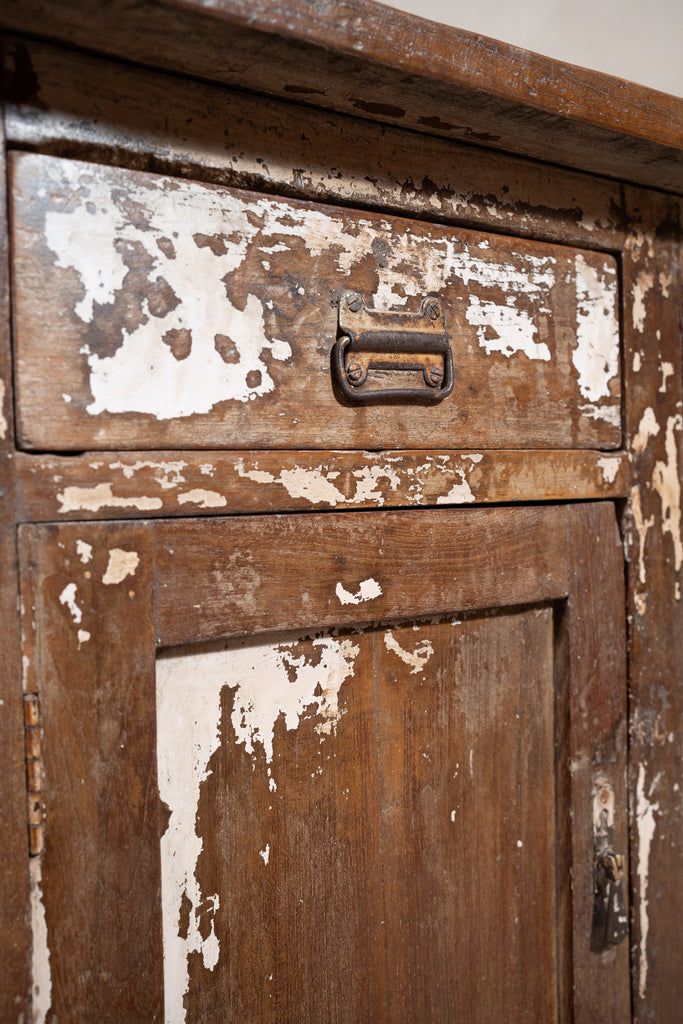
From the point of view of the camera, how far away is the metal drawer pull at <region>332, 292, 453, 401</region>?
0.52 metres

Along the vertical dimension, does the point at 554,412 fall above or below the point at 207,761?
above

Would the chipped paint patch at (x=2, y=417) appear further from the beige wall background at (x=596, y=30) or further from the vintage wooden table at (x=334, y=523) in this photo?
the beige wall background at (x=596, y=30)

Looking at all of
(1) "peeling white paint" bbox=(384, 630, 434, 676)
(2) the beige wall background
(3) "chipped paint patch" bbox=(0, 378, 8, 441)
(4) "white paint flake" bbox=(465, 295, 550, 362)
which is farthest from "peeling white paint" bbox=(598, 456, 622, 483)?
(2) the beige wall background

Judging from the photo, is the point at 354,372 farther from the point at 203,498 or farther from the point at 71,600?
the point at 71,600

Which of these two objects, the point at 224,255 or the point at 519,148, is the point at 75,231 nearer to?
the point at 224,255

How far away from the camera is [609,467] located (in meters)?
0.66

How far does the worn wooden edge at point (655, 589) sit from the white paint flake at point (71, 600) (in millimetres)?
487

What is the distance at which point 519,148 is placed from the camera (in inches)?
23.4

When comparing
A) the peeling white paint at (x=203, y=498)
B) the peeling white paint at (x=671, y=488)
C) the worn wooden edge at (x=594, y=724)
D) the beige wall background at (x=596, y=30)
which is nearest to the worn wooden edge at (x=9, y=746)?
the peeling white paint at (x=203, y=498)

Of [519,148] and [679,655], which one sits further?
[679,655]

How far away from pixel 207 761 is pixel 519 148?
536mm

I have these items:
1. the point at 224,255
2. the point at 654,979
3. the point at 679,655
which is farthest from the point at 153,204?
the point at 654,979

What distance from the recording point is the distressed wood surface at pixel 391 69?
41cm

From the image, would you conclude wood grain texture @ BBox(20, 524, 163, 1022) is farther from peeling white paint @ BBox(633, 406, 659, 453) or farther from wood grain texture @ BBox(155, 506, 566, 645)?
peeling white paint @ BBox(633, 406, 659, 453)
